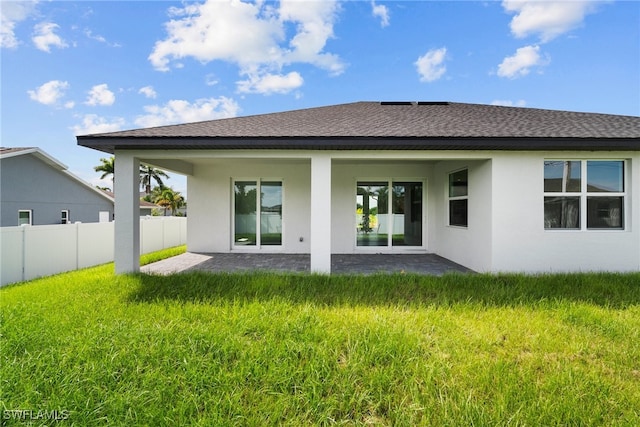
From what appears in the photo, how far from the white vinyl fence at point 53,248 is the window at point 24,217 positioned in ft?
32.1

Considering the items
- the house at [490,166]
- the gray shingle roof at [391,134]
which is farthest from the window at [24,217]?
the gray shingle roof at [391,134]

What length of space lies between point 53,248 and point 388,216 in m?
10.0

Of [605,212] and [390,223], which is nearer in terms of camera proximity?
[605,212]

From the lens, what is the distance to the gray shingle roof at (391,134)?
6.48 metres

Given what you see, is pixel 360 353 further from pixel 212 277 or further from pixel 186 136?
pixel 186 136

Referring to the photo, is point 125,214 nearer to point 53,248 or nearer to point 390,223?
point 53,248

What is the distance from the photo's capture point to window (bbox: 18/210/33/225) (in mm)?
15156

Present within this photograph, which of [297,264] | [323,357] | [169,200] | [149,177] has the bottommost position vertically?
[323,357]

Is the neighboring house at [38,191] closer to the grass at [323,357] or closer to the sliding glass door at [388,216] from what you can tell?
the grass at [323,357]

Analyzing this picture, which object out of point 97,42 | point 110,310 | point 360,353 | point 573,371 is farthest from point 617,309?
point 97,42

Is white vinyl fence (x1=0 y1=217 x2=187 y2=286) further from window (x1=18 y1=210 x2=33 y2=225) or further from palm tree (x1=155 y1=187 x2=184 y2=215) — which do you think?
palm tree (x1=155 y1=187 x2=184 y2=215)

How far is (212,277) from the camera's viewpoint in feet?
21.0

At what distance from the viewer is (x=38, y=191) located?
639 inches

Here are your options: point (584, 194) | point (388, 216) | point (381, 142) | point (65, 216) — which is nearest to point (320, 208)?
point (381, 142)
